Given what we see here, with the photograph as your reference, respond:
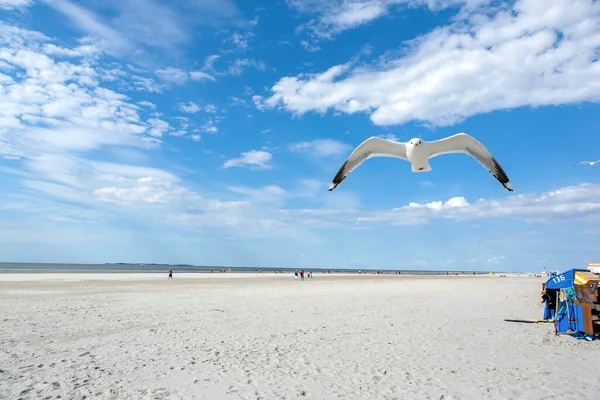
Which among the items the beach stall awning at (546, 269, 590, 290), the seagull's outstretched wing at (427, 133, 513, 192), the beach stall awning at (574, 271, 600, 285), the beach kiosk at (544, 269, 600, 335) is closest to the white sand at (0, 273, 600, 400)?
the beach kiosk at (544, 269, 600, 335)

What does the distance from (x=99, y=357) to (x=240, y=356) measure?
285cm

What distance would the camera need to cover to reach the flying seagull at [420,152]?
8.60m

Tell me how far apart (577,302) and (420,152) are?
21.6 feet

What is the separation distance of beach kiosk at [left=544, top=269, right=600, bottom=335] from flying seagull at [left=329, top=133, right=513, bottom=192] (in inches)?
181

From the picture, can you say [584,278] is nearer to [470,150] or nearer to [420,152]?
[470,150]

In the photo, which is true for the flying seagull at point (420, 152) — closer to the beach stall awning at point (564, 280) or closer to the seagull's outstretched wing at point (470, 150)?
the seagull's outstretched wing at point (470, 150)

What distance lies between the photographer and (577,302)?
10.9 meters

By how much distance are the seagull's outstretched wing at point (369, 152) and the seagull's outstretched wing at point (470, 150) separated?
71cm

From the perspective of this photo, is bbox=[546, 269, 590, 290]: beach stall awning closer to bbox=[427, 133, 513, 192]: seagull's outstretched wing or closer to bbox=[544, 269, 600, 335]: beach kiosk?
bbox=[544, 269, 600, 335]: beach kiosk

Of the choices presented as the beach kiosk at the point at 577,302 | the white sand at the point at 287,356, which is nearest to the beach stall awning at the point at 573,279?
the beach kiosk at the point at 577,302

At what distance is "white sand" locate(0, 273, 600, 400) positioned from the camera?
6.62m

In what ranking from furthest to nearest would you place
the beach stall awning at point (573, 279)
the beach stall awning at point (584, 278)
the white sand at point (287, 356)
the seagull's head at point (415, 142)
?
the beach stall awning at point (573, 279), the beach stall awning at point (584, 278), the seagull's head at point (415, 142), the white sand at point (287, 356)

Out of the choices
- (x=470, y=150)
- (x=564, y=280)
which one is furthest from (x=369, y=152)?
(x=564, y=280)

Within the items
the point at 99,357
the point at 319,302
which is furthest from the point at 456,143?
the point at 319,302
